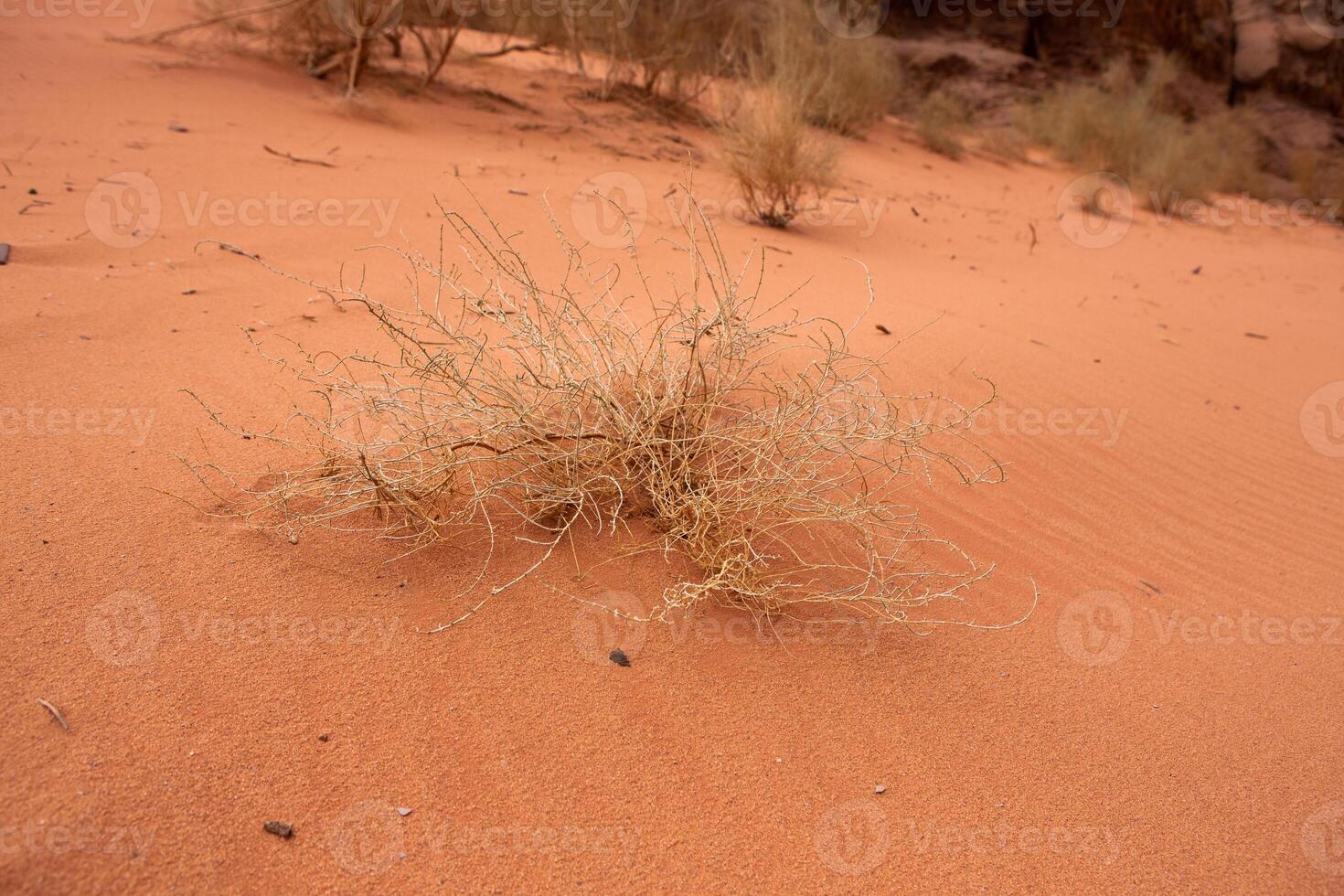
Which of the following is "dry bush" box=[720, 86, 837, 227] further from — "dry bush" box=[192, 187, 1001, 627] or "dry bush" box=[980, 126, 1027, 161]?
"dry bush" box=[980, 126, 1027, 161]

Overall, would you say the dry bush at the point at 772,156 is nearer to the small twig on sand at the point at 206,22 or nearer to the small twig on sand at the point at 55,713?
the small twig on sand at the point at 206,22

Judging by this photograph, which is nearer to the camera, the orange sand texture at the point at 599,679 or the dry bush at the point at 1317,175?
the orange sand texture at the point at 599,679

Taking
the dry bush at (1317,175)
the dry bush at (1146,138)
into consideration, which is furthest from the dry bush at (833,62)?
the dry bush at (1317,175)

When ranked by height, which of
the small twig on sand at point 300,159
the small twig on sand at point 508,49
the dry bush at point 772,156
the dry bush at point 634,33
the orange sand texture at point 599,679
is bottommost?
the orange sand texture at point 599,679

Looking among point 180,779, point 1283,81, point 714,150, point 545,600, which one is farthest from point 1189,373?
point 1283,81

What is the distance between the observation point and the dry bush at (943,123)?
11.4 metres

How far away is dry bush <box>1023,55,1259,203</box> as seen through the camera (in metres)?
11.1

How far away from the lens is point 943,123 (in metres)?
11.9

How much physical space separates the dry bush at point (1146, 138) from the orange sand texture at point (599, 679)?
855 cm

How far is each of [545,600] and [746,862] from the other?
0.73 m

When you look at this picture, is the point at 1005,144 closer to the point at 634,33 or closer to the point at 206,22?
the point at 634,33

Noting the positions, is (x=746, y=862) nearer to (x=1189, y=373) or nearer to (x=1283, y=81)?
(x=1189, y=373)

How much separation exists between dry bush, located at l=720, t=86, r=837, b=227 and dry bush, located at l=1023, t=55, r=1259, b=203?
7059 mm

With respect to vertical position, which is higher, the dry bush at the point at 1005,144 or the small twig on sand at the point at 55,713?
the dry bush at the point at 1005,144
